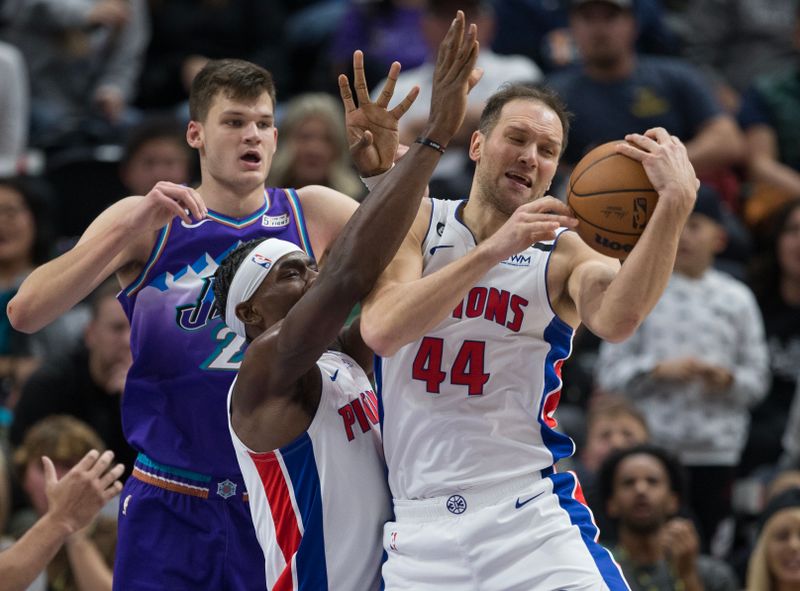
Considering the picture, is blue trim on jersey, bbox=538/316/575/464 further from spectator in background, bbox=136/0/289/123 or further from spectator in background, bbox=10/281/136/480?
spectator in background, bbox=136/0/289/123

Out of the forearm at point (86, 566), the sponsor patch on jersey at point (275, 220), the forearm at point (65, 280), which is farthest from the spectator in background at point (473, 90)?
the forearm at point (65, 280)

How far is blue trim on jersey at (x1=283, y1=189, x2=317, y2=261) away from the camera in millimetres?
6379

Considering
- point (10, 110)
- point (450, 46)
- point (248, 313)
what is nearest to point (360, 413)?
point (248, 313)

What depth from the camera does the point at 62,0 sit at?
41.1ft

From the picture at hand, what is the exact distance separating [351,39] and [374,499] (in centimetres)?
771

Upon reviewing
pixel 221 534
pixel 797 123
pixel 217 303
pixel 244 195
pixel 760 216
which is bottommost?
pixel 221 534

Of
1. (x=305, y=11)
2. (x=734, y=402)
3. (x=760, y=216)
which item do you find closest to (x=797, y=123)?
(x=760, y=216)

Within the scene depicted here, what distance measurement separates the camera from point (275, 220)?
6375mm

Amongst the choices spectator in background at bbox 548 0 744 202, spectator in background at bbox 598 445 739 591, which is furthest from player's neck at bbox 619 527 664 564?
spectator in background at bbox 548 0 744 202

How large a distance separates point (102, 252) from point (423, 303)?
154 cm

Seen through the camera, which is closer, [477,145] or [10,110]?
[477,145]

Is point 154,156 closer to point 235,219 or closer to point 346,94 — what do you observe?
point 235,219

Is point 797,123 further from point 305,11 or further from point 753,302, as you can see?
point 305,11

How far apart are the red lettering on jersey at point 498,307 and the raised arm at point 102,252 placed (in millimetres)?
1249
